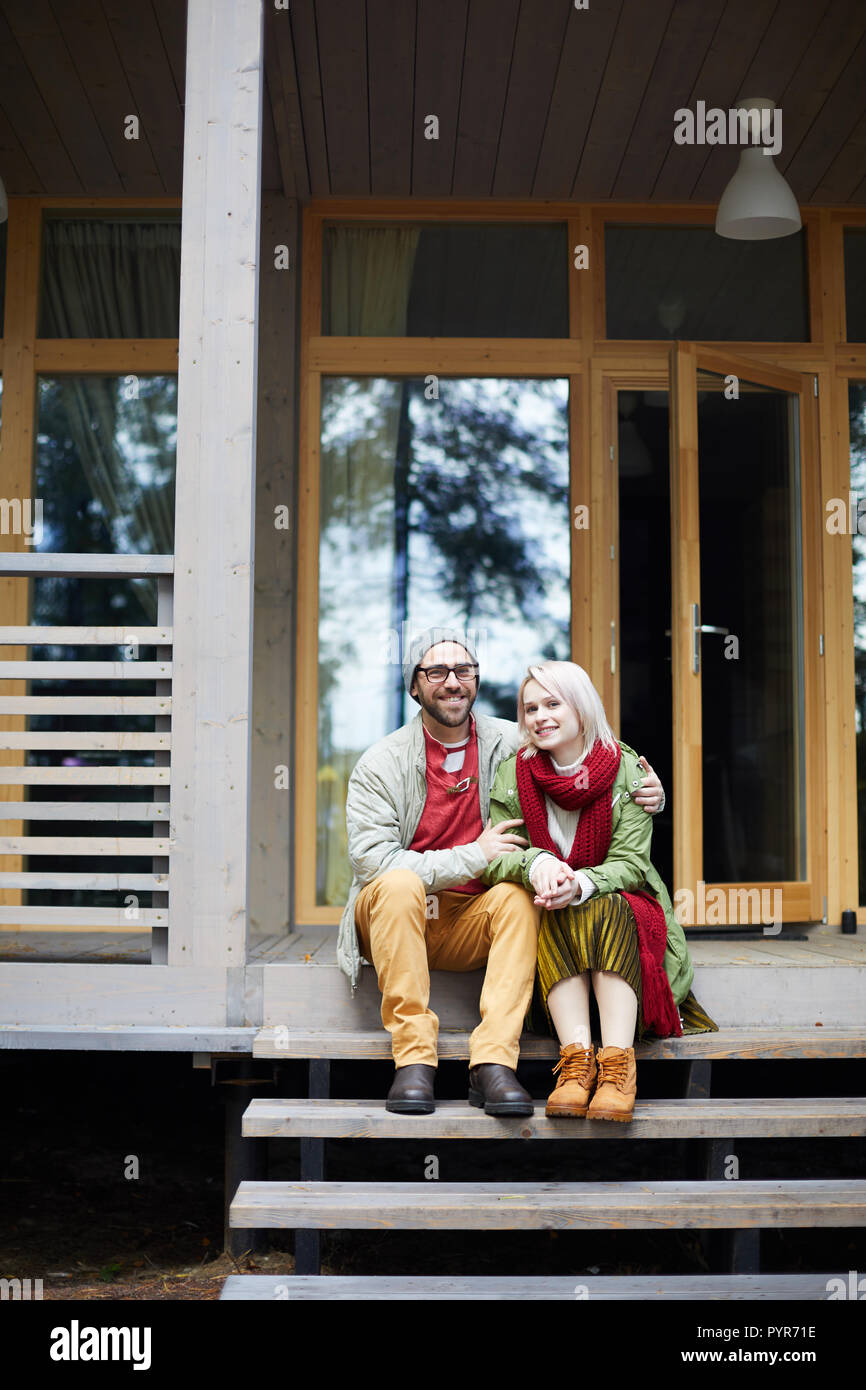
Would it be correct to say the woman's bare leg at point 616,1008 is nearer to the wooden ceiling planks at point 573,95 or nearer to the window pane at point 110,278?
the wooden ceiling planks at point 573,95

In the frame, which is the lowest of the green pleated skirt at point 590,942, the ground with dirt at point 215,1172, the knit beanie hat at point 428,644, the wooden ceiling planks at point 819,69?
the ground with dirt at point 215,1172

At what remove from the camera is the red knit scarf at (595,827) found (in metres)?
2.75

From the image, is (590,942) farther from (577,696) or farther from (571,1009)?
(577,696)

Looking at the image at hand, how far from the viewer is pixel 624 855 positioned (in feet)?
9.20

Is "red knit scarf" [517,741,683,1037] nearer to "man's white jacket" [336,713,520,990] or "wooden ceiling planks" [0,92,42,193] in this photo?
"man's white jacket" [336,713,520,990]

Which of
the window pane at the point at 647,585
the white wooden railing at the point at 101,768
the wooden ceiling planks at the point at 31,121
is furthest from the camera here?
the window pane at the point at 647,585

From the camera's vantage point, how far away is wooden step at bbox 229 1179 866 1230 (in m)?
2.45

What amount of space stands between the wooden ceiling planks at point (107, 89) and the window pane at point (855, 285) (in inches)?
109

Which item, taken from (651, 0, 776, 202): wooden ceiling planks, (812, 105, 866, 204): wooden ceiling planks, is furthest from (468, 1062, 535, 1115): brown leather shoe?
(812, 105, 866, 204): wooden ceiling planks

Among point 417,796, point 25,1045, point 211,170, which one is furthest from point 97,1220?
point 211,170

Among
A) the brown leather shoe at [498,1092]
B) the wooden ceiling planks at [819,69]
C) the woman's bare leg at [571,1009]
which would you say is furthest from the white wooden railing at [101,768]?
the wooden ceiling planks at [819,69]

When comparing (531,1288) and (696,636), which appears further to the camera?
(696,636)

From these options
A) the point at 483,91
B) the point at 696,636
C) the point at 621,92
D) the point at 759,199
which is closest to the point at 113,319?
the point at 483,91

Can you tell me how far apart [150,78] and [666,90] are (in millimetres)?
1799
